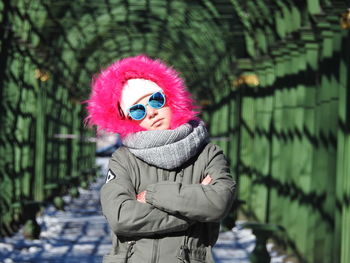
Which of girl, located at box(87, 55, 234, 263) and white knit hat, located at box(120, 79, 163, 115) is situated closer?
girl, located at box(87, 55, 234, 263)

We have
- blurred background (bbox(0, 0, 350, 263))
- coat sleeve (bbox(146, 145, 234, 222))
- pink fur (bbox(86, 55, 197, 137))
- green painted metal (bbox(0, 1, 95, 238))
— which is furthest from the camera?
green painted metal (bbox(0, 1, 95, 238))

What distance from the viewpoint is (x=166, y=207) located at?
3.06m

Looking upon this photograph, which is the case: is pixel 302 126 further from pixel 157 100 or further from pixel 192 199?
pixel 192 199

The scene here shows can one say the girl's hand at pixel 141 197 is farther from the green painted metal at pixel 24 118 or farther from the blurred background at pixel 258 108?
the green painted metal at pixel 24 118

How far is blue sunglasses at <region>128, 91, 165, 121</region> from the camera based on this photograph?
3.23 meters

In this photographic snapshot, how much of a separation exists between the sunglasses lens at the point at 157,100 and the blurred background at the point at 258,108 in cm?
49

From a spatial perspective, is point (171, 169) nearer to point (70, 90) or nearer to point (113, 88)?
point (113, 88)

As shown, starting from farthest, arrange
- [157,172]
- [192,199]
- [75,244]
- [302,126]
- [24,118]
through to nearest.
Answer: [24,118] < [75,244] < [302,126] < [157,172] < [192,199]

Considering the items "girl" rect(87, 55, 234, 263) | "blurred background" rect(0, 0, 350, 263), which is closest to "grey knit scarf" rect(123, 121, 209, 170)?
"girl" rect(87, 55, 234, 263)

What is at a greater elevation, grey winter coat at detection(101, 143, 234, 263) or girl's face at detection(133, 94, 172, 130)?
girl's face at detection(133, 94, 172, 130)

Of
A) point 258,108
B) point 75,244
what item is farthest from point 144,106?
point 258,108

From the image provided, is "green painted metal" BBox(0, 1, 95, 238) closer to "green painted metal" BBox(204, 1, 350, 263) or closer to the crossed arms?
"green painted metal" BBox(204, 1, 350, 263)

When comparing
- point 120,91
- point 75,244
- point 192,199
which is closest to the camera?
point 192,199

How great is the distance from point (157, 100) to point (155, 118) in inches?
2.7
